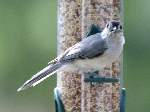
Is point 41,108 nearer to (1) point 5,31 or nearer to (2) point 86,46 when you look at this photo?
(1) point 5,31

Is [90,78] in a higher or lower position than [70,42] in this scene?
lower

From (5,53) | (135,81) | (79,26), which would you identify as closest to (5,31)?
(5,53)

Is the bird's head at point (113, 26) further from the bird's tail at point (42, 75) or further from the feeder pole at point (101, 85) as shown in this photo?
the bird's tail at point (42, 75)

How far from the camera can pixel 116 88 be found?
11258mm

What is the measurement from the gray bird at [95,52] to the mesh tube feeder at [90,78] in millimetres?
119

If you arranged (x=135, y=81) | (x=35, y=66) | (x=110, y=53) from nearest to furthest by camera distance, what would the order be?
(x=110, y=53), (x=135, y=81), (x=35, y=66)

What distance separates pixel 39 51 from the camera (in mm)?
20609

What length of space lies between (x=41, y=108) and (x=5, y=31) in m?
1.71

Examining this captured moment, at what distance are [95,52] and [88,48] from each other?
88 mm

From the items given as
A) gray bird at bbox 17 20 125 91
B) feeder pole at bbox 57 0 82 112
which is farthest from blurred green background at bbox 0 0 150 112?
gray bird at bbox 17 20 125 91

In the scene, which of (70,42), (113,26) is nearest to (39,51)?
(70,42)

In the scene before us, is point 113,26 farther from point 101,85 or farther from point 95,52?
point 101,85

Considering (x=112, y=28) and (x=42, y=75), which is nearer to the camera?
(x=112, y=28)

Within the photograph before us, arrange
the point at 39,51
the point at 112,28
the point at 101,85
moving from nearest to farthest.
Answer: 1. the point at 112,28
2. the point at 101,85
3. the point at 39,51
